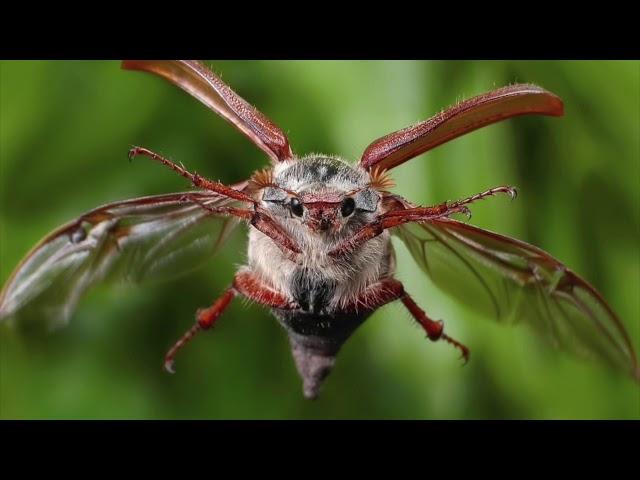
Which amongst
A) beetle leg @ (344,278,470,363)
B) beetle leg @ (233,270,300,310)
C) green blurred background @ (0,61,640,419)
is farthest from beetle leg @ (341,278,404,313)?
green blurred background @ (0,61,640,419)

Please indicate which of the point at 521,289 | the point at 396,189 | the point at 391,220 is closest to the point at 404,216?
the point at 391,220

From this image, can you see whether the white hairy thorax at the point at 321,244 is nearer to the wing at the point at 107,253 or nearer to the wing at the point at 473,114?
the wing at the point at 473,114

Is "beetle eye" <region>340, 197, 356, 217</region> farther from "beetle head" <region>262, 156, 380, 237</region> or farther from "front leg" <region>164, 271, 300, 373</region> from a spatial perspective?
"front leg" <region>164, 271, 300, 373</region>

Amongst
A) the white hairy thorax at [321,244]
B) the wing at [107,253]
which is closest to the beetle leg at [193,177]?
the white hairy thorax at [321,244]

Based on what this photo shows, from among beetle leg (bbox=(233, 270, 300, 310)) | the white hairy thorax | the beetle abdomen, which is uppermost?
the white hairy thorax

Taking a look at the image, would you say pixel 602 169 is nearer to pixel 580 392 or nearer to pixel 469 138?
pixel 469 138

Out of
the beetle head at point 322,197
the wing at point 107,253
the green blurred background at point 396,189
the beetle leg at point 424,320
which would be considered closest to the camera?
the beetle head at point 322,197

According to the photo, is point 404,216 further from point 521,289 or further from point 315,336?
point 521,289
